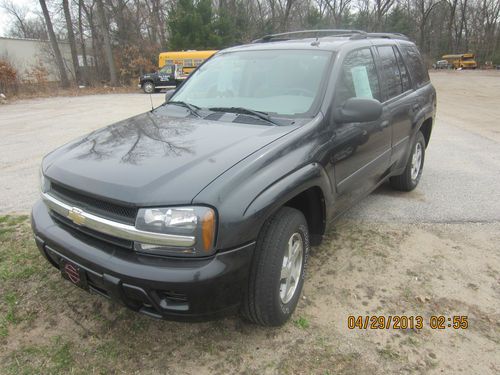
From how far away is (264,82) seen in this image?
325 cm

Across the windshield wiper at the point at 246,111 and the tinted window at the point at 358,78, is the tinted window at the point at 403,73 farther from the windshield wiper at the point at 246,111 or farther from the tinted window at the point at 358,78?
the windshield wiper at the point at 246,111

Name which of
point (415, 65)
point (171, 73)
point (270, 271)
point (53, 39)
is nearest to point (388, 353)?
point (270, 271)

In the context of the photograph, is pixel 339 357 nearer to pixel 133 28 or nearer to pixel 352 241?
pixel 352 241

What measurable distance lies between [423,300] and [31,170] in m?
5.94

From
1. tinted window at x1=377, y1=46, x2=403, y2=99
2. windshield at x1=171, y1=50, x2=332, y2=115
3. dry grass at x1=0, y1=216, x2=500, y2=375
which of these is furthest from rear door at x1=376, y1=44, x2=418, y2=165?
dry grass at x1=0, y1=216, x2=500, y2=375

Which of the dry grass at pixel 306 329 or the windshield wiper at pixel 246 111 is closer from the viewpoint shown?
the dry grass at pixel 306 329

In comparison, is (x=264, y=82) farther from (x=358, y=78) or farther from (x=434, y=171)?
(x=434, y=171)

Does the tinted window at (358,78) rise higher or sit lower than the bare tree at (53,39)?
lower

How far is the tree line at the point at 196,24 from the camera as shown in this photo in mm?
30547

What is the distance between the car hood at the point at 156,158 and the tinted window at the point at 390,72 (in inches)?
67.2

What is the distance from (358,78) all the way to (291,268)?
1772 millimetres

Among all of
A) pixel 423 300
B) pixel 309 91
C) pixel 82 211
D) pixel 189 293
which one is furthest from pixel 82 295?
pixel 423 300

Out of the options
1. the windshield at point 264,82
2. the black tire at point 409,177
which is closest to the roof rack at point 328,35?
the windshield at point 264,82

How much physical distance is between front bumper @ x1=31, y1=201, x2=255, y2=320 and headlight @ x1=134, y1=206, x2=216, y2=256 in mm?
57
